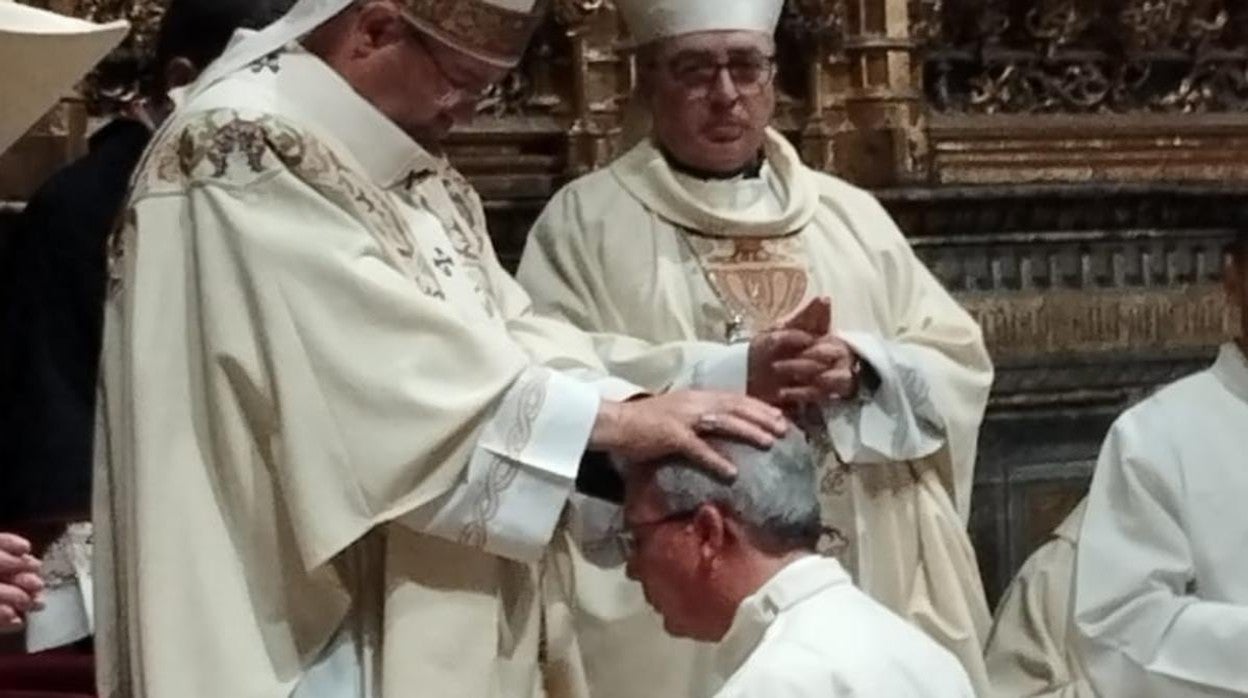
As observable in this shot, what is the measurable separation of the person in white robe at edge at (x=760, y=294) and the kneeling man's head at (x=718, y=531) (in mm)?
1256

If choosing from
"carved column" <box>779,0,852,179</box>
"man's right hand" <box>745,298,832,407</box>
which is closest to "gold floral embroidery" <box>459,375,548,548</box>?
"man's right hand" <box>745,298,832,407</box>

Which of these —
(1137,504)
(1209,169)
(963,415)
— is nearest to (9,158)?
(963,415)

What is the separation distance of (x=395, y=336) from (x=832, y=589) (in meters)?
0.63

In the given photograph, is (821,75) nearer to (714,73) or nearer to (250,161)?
(714,73)

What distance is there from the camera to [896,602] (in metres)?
3.93

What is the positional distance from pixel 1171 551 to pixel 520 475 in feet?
5.05

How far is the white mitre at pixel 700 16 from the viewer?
394cm

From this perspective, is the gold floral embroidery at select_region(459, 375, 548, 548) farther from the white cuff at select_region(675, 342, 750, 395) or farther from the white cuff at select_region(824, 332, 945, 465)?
the white cuff at select_region(824, 332, 945, 465)

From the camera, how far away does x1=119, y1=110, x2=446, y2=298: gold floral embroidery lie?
2.74m

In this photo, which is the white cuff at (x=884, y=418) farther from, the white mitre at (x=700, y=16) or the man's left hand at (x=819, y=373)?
the white mitre at (x=700, y=16)

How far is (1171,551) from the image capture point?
12.6ft

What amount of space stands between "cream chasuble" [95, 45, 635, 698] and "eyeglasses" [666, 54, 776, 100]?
48.5 inches

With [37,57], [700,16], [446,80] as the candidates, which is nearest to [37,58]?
[37,57]

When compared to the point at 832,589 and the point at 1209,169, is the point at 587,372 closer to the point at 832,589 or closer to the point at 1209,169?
the point at 832,589
